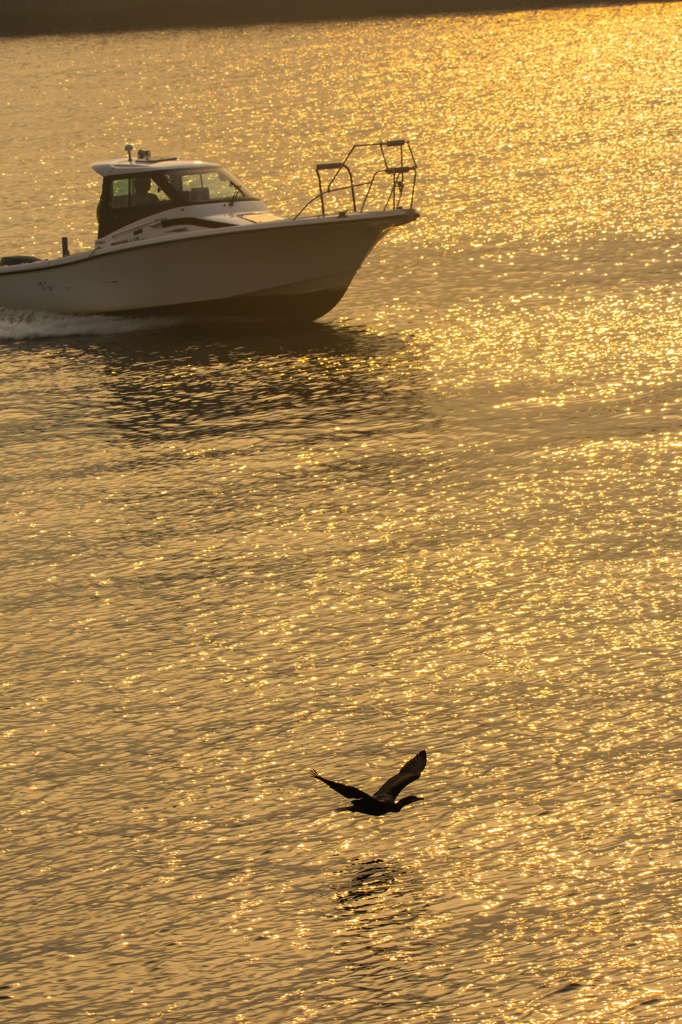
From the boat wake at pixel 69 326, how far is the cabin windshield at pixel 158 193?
1.67 meters

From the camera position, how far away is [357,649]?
37.1 feet

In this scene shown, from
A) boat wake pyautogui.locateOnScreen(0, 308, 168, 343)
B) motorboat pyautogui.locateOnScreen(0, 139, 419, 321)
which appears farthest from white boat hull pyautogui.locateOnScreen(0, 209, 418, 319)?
boat wake pyautogui.locateOnScreen(0, 308, 168, 343)

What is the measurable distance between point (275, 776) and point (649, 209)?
76.2ft

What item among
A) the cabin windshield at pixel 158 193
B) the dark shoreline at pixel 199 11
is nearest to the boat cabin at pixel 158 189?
the cabin windshield at pixel 158 193

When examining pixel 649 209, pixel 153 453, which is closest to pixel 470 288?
pixel 649 209

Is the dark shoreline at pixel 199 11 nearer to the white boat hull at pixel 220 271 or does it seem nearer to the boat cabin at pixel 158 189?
the boat cabin at pixel 158 189

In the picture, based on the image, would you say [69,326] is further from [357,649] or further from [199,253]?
[357,649]

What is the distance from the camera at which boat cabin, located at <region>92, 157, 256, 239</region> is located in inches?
880

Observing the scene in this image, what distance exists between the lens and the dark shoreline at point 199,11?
9112 centimetres

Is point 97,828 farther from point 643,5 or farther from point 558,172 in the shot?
point 643,5

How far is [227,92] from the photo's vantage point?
62.0 meters

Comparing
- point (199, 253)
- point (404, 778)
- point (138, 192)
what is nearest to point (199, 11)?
point (138, 192)

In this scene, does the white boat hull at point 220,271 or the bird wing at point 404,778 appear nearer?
the bird wing at point 404,778

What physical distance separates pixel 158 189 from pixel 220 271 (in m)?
1.92
